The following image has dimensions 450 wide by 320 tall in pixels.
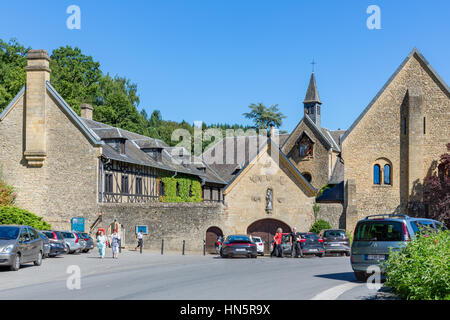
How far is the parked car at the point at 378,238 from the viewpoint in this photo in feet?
50.1

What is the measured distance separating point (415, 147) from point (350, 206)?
21.5 ft

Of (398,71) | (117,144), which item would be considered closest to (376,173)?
(398,71)

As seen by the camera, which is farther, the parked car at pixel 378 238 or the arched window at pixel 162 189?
the arched window at pixel 162 189

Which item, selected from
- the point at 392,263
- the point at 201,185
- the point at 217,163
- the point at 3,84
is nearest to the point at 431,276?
the point at 392,263

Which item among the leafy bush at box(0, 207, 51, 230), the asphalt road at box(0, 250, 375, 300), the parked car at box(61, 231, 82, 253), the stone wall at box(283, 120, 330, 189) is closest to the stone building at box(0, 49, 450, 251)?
the leafy bush at box(0, 207, 51, 230)

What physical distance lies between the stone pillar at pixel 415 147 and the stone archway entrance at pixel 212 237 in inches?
547

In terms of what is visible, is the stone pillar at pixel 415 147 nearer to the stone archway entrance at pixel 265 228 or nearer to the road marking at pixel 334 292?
the stone archway entrance at pixel 265 228

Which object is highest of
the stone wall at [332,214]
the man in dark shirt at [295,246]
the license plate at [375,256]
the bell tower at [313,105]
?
the bell tower at [313,105]

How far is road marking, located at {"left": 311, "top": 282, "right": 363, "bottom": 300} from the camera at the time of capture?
12275mm

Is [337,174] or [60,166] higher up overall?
[60,166]

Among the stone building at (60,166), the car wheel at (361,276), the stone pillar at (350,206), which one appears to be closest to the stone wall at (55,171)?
the stone building at (60,166)

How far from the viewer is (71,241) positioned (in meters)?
30.4

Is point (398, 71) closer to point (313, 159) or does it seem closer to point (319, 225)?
point (319, 225)

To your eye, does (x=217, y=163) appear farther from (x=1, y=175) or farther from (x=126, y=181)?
(x=1, y=175)
